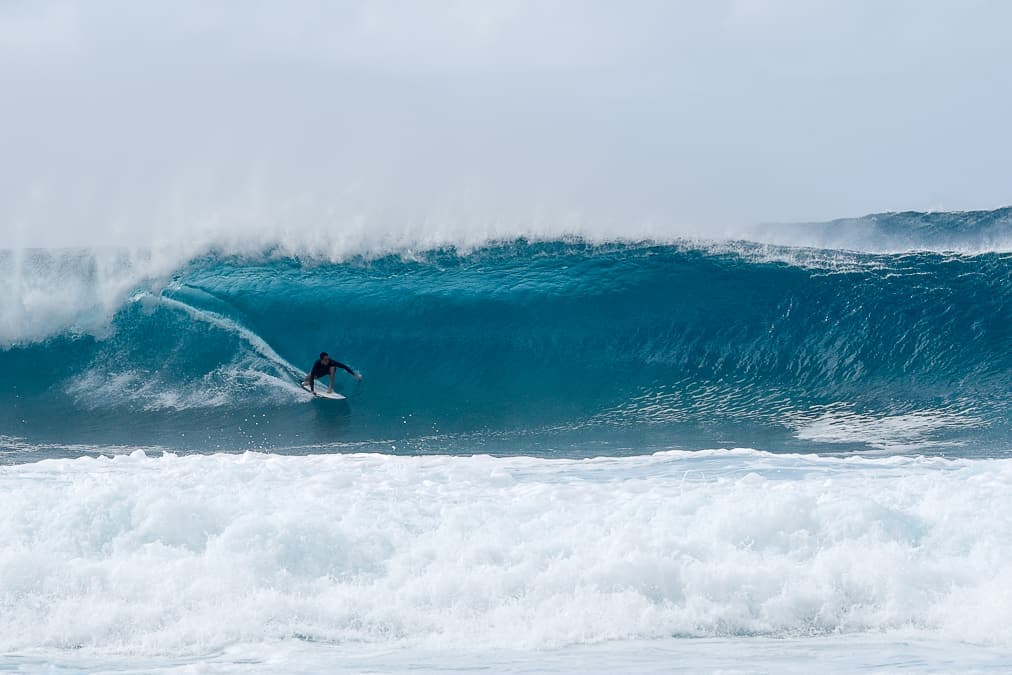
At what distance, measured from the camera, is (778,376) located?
1190 centimetres

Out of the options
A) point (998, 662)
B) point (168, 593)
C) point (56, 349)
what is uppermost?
point (56, 349)

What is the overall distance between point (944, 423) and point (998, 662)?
235 inches

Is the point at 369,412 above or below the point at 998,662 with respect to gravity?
above

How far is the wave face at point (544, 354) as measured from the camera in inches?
419

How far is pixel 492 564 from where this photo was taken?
5.90 metres

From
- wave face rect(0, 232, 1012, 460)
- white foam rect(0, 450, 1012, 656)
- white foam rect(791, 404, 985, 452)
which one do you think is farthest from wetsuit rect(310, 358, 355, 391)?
white foam rect(791, 404, 985, 452)

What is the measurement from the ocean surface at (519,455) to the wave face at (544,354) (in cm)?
5

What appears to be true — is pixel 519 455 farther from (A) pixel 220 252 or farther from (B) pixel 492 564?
(A) pixel 220 252

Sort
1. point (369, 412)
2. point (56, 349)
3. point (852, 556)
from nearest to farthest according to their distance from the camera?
point (852, 556) < point (369, 412) < point (56, 349)

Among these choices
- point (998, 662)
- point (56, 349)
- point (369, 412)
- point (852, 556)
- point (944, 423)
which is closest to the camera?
point (998, 662)

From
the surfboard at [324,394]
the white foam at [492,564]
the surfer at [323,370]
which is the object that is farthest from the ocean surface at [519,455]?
the surfer at [323,370]

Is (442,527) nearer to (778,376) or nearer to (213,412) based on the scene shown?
(213,412)

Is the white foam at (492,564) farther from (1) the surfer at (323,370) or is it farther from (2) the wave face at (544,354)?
(1) the surfer at (323,370)

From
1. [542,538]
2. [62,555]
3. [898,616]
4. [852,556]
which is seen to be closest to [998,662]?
[898,616]
